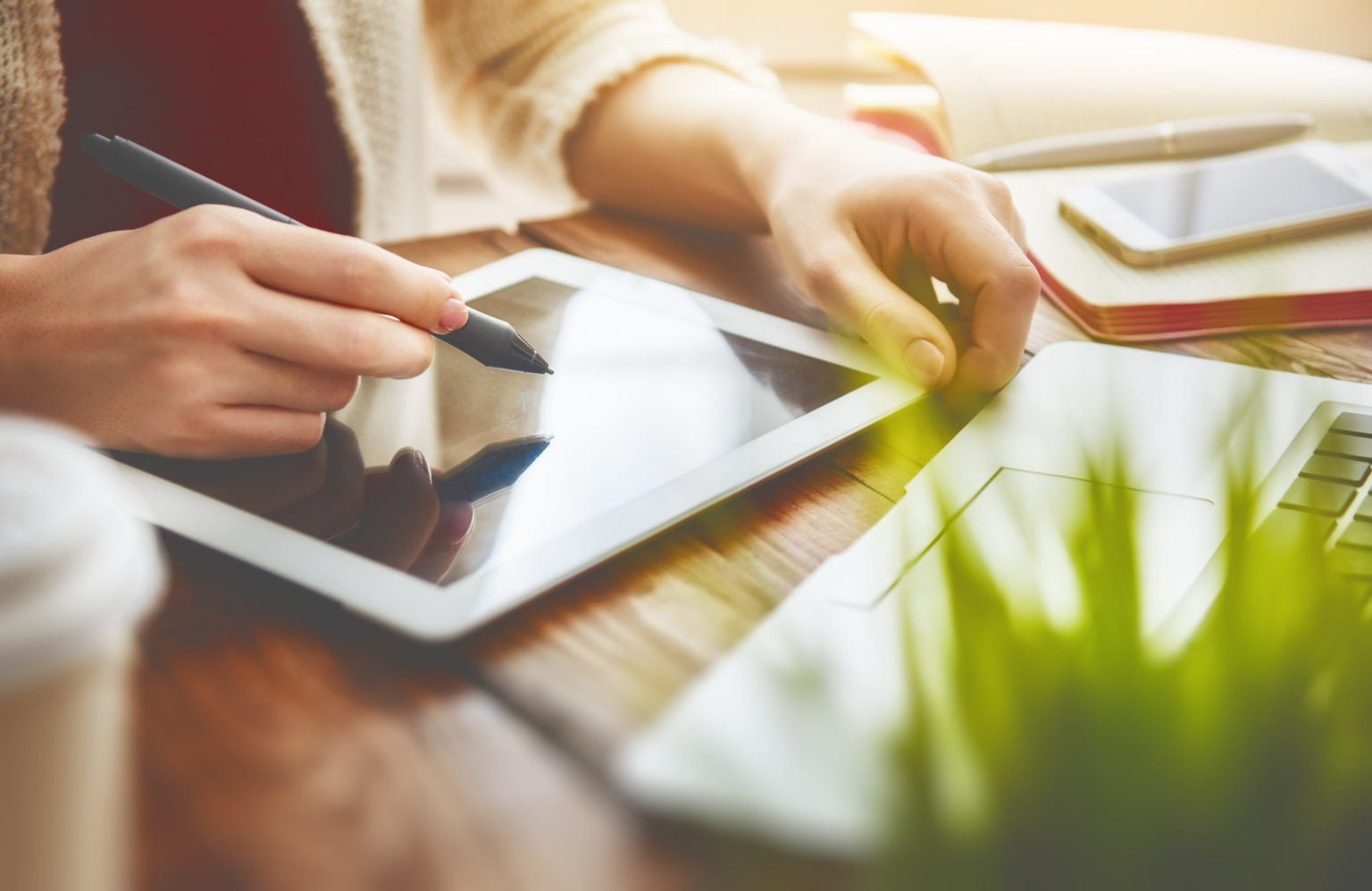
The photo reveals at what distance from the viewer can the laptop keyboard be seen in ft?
0.99

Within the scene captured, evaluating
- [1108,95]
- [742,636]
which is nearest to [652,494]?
[742,636]

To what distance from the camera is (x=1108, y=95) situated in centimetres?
77

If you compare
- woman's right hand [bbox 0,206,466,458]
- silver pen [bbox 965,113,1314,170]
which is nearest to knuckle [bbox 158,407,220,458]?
woman's right hand [bbox 0,206,466,458]

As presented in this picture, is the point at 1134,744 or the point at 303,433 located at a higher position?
the point at 1134,744

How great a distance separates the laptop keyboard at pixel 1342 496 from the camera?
302 mm

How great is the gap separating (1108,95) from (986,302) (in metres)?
0.43

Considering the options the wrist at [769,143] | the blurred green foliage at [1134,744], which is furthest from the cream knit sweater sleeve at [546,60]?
the blurred green foliage at [1134,744]

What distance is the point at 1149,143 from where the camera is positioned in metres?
0.71

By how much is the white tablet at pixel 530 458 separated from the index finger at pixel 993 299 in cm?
4

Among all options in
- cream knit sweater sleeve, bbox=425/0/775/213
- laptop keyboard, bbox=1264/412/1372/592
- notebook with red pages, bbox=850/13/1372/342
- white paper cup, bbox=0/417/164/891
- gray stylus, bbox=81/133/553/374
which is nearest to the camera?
white paper cup, bbox=0/417/164/891

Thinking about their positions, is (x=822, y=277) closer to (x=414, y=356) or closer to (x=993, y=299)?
(x=993, y=299)

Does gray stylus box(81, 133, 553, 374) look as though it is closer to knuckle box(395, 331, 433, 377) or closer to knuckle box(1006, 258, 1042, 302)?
knuckle box(395, 331, 433, 377)

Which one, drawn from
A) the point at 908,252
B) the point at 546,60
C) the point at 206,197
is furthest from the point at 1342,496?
the point at 546,60

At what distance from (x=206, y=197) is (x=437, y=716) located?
0.93 ft
